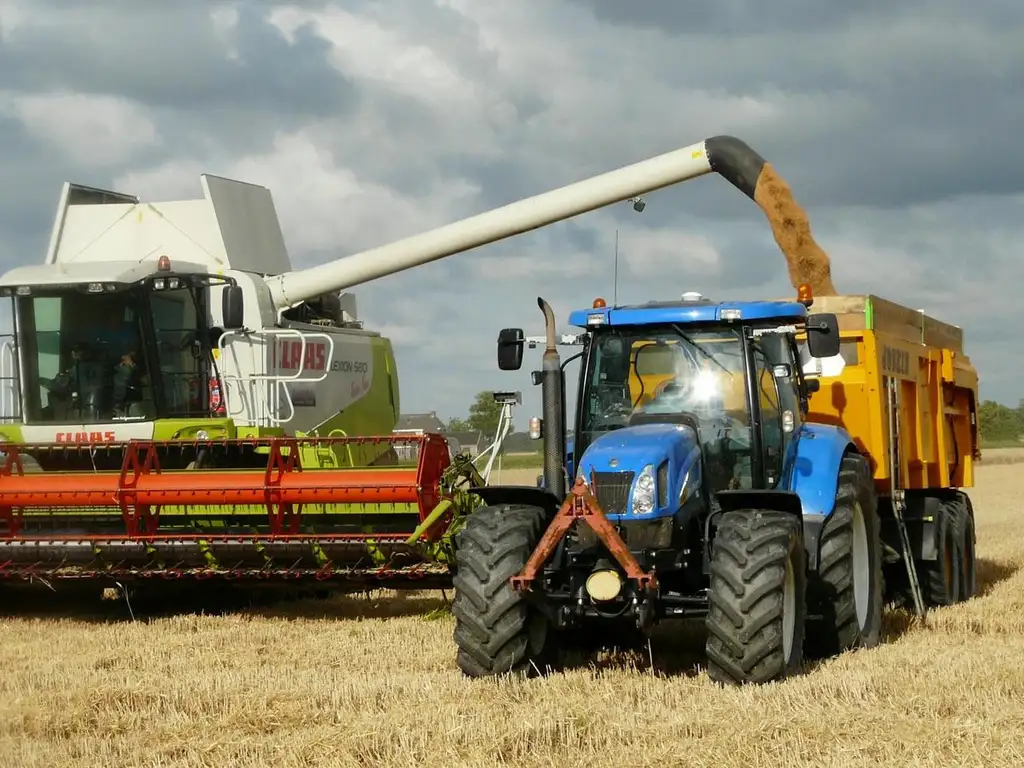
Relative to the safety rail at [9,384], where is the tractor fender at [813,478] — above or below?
below

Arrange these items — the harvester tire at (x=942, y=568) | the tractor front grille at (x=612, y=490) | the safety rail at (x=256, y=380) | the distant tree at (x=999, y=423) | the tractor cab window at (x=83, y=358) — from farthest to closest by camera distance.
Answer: the distant tree at (x=999, y=423)
the safety rail at (x=256, y=380)
the tractor cab window at (x=83, y=358)
the harvester tire at (x=942, y=568)
the tractor front grille at (x=612, y=490)

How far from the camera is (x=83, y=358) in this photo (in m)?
10.6

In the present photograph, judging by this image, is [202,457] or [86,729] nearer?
[86,729]

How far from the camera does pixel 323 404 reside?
39.0 ft

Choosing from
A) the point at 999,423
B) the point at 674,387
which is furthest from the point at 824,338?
the point at 999,423

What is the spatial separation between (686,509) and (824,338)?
47.3 inches

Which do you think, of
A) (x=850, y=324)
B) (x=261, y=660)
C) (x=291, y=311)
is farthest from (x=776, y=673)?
(x=291, y=311)

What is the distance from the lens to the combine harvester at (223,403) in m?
8.84

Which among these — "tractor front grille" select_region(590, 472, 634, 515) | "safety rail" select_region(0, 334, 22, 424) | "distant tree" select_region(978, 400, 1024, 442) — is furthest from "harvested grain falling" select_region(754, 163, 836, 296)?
"distant tree" select_region(978, 400, 1024, 442)

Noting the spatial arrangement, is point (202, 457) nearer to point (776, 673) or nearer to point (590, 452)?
point (590, 452)

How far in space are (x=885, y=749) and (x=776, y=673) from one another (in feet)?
4.19

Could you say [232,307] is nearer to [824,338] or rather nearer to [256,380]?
[256,380]

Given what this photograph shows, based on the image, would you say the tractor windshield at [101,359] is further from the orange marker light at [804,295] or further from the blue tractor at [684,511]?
the orange marker light at [804,295]

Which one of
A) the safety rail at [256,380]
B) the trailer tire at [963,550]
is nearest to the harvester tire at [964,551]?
the trailer tire at [963,550]
